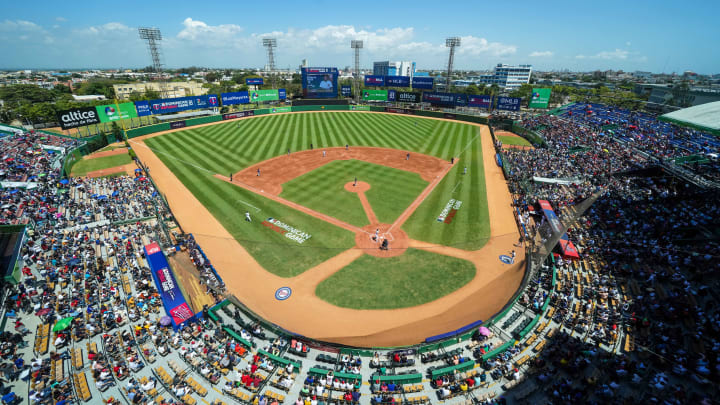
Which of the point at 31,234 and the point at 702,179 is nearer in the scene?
the point at 31,234

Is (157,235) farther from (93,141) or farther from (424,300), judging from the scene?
(93,141)

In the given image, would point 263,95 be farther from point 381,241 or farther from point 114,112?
point 381,241

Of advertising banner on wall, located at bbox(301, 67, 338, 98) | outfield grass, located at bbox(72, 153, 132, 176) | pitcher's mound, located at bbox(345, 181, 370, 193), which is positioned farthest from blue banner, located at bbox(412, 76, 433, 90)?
outfield grass, located at bbox(72, 153, 132, 176)

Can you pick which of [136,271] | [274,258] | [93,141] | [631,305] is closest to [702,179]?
[631,305]

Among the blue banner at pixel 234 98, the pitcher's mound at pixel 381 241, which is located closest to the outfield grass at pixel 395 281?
the pitcher's mound at pixel 381 241

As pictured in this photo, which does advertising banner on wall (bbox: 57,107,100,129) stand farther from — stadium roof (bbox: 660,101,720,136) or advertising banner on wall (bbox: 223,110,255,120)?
stadium roof (bbox: 660,101,720,136)
